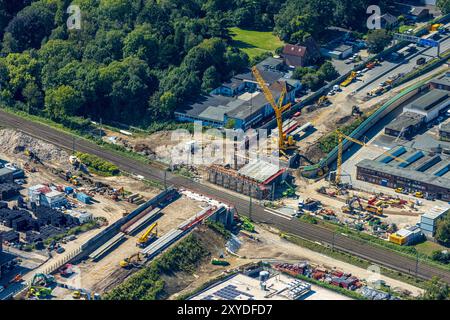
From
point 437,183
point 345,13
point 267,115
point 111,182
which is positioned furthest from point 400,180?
point 345,13

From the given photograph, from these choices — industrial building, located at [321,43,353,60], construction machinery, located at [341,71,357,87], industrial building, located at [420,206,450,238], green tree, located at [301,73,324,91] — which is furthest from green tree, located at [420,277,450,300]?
industrial building, located at [321,43,353,60]

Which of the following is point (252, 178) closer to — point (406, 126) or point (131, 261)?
point (131, 261)

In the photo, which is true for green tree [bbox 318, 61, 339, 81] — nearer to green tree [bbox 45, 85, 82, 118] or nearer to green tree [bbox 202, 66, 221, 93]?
green tree [bbox 202, 66, 221, 93]

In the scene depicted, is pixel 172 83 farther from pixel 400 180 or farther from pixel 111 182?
pixel 400 180

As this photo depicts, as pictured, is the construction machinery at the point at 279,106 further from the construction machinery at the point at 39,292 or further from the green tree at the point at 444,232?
the construction machinery at the point at 39,292

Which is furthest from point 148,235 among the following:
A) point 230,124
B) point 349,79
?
point 349,79

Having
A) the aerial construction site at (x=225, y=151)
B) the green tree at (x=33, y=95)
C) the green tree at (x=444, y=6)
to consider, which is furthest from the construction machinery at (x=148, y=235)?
the green tree at (x=444, y=6)
